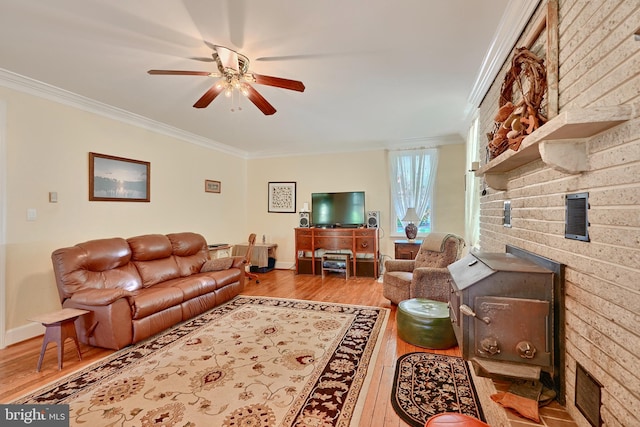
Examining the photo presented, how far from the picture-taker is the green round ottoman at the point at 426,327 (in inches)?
101

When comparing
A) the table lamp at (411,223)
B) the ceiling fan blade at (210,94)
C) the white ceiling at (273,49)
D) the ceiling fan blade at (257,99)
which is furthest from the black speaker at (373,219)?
the ceiling fan blade at (210,94)

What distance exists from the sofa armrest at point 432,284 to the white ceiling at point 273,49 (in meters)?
2.01

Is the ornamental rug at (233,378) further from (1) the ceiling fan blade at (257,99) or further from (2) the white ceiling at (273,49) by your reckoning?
(2) the white ceiling at (273,49)

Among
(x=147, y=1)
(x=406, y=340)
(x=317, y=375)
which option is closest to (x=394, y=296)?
(x=406, y=340)

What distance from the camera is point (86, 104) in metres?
3.42

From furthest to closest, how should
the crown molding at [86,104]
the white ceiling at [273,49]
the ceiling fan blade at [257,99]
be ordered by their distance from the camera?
the crown molding at [86,104] < the ceiling fan blade at [257,99] < the white ceiling at [273,49]

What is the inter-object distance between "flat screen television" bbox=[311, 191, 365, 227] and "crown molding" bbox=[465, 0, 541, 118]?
2.98m

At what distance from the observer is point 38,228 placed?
303 cm

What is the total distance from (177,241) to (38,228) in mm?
1422

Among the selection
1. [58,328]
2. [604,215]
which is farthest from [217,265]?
[604,215]

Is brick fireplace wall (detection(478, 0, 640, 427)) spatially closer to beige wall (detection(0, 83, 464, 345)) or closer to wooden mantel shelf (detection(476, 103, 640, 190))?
wooden mantel shelf (detection(476, 103, 640, 190))

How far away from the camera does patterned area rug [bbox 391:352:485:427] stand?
1737 millimetres

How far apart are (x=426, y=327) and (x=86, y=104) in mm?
4505

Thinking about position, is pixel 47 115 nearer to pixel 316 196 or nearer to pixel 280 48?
pixel 280 48
